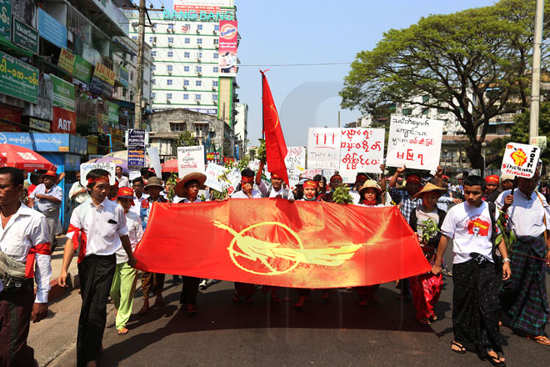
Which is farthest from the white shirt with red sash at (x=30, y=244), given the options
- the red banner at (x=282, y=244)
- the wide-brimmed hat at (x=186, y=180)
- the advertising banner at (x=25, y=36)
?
the advertising banner at (x=25, y=36)

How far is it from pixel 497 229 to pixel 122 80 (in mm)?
31742

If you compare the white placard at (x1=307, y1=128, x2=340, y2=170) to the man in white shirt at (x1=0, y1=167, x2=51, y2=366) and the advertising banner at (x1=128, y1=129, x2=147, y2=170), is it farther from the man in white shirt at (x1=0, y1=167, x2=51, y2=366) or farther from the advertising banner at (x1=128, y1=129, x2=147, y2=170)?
the man in white shirt at (x1=0, y1=167, x2=51, y2=366)

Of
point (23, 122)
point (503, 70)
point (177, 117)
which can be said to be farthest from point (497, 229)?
point (177, 117)

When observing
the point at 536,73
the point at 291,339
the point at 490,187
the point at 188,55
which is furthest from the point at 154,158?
the point at 188,55

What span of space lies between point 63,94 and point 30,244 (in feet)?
65.3

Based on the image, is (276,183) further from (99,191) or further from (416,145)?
(99,191)

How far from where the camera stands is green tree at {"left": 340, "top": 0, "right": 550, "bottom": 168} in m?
22.5

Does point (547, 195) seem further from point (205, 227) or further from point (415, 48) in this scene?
point (205, 227)

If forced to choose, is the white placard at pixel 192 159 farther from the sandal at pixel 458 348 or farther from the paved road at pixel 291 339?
the sandal at pixel 458 348

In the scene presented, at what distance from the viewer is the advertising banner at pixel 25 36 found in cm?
1602

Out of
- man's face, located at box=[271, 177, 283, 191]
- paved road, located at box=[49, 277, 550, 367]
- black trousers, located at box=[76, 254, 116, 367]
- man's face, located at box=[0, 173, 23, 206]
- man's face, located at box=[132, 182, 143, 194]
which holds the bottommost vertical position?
paved road, located at box=[49, 277, 550, 367]

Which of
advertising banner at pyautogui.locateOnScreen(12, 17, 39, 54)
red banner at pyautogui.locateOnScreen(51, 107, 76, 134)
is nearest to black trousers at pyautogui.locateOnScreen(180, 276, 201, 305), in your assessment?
advertising banner at pyautogui.locateOnScreen(12, 17, 39, 54)

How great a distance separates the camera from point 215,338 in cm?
470

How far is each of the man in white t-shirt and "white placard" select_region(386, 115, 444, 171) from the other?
2.96 m
